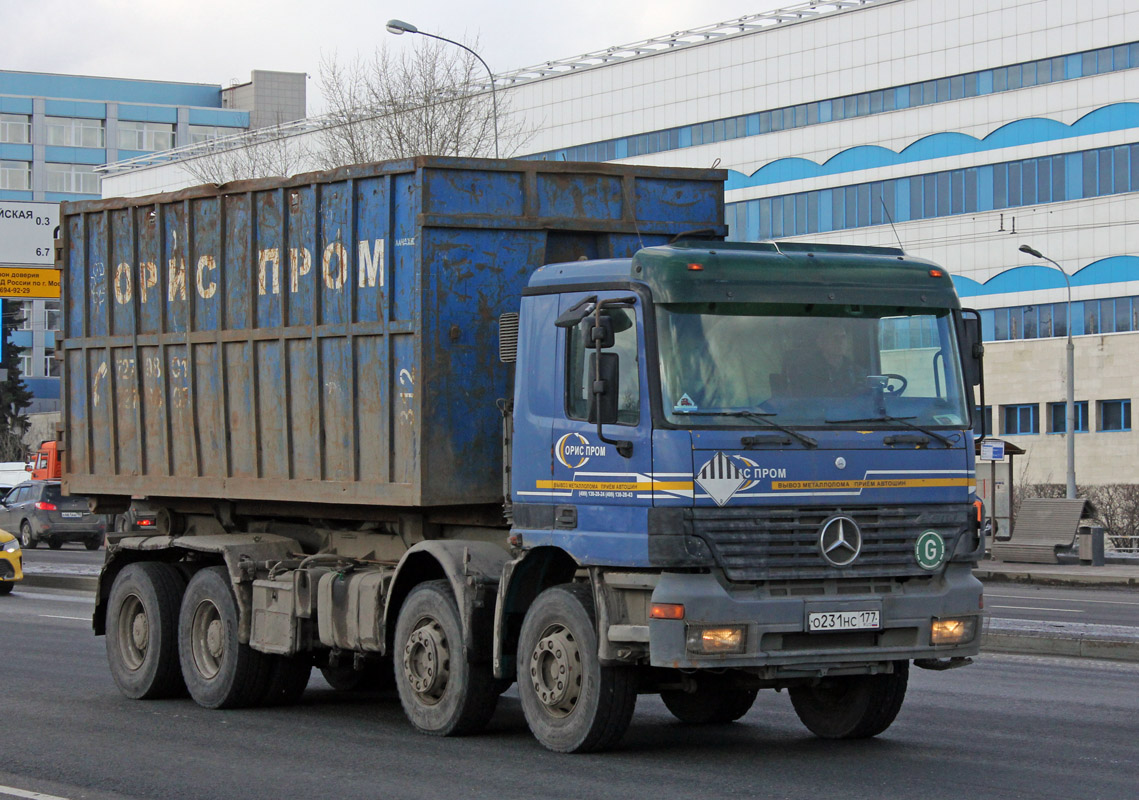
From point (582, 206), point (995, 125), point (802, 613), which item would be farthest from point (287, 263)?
point (995, 125)

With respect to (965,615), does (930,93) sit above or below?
above

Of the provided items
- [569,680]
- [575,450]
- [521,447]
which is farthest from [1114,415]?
[569,680]

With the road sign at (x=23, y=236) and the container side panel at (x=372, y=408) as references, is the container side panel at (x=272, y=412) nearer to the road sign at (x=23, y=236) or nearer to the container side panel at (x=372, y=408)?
the container side panel at (x=372, y=408)

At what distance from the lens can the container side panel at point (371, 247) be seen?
1081 cm

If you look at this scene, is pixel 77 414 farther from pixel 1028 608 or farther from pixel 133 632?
pixel 1028 608

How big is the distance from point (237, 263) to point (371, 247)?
1.77 metres

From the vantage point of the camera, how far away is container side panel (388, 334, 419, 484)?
10461 mm

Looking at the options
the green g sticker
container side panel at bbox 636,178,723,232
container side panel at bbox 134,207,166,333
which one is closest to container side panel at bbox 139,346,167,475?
container side panel at bbox 134,207,166,333

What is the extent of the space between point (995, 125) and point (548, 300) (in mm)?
50176

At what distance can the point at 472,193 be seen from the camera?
10570 millimetres

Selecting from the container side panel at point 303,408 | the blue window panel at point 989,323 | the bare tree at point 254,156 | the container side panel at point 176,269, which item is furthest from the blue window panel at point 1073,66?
the container side panel at point 303,408

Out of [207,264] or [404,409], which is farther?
[207,264]

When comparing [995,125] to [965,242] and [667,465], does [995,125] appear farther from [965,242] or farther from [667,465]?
[667,465]

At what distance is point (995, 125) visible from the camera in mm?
56938
